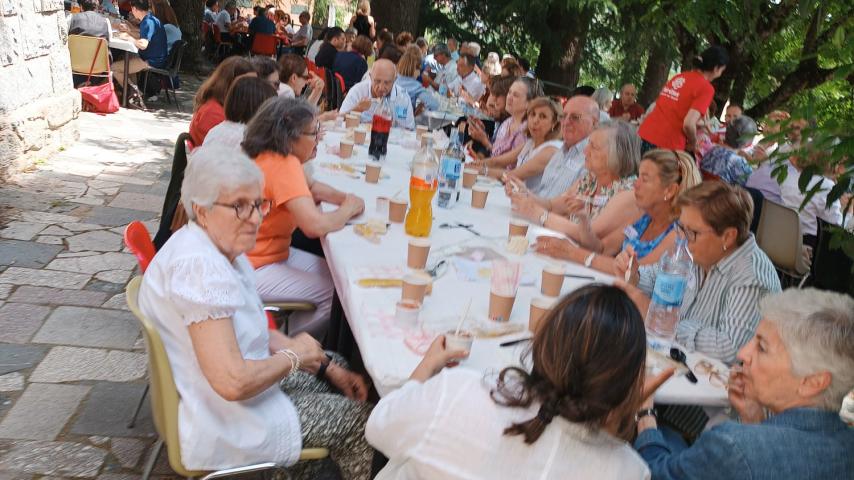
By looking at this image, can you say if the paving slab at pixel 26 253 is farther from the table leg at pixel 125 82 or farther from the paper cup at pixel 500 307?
the table leg at pixel 125 82

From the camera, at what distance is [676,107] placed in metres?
6.40

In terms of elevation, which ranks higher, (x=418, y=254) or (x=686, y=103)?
(x=686, y=103)

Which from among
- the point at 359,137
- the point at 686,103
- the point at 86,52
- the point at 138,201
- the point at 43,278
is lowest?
the point at 138,201

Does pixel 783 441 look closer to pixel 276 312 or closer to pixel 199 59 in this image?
pixel 276 312

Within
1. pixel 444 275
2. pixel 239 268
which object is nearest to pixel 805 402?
pixel 444 275

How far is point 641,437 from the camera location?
1.85m

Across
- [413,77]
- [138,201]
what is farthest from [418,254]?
[413,77]

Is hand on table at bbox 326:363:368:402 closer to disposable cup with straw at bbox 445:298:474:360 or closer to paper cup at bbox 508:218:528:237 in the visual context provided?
disposable cup with straw at bbox 445:298:474:360

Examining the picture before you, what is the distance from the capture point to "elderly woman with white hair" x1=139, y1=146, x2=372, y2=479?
184 cm

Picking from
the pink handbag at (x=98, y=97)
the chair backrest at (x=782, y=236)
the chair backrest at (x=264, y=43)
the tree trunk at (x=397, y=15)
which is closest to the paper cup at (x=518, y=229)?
the chair backrest at (x=782, y=236)

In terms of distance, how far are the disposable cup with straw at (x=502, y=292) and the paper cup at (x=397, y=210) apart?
1014 millimetres

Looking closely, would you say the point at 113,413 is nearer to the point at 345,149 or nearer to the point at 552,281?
the point at 552,281

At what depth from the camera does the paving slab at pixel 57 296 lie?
3742mm

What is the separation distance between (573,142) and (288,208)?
212 cm
